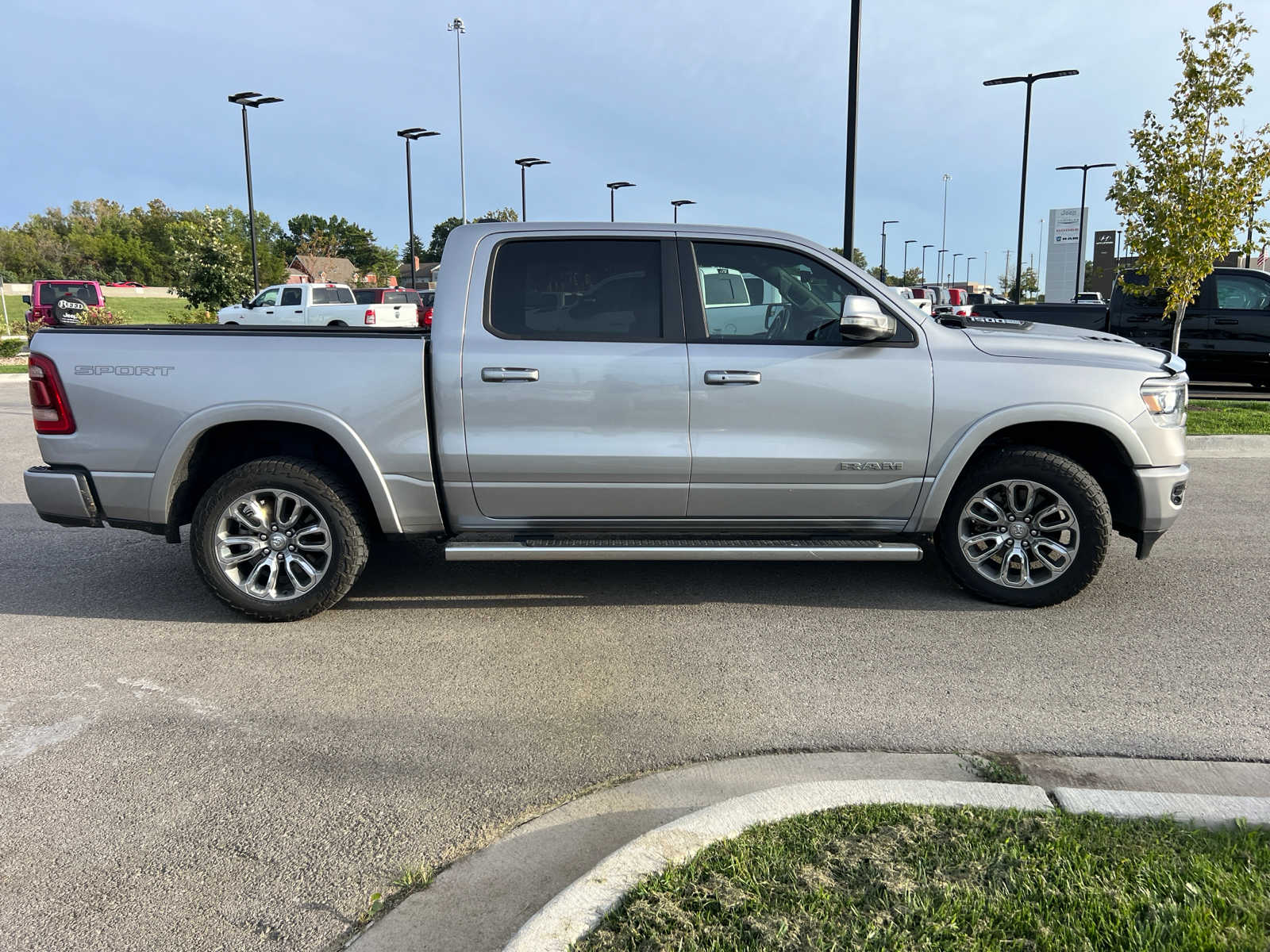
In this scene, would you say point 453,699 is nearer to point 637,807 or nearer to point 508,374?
point 637,807

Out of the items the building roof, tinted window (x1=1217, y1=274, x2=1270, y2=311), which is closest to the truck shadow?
tinted window (x1=1217, y1=274, x2=1270, y2=311)

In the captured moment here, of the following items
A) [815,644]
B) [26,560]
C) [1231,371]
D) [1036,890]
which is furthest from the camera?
[1231,371]

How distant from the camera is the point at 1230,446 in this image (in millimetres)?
10227

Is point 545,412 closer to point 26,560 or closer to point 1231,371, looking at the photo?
point 26,560

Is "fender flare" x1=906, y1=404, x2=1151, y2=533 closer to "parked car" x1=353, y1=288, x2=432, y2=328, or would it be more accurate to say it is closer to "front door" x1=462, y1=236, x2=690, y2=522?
"front door" x1=462, y1=236, x2=690, y2=522

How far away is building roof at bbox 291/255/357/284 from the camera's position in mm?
75750

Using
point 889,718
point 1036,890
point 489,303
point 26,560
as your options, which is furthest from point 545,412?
point 26,560

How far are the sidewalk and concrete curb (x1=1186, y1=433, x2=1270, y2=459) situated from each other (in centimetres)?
767

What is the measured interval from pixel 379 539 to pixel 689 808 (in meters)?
2.88

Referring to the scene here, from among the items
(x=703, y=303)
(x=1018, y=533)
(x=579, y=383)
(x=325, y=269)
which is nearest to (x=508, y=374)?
(x=579, y=383)

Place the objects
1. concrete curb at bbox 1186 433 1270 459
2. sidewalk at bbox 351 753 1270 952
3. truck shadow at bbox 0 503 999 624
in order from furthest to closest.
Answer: concrete curb at bbox 1186 433 1270 459
truck shadow at bbox 0 503 999 624
sidewalk at bbox 351 753 1270 952

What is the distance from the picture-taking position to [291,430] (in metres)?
5.06

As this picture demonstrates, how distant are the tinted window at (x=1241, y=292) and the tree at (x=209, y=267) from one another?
102ft

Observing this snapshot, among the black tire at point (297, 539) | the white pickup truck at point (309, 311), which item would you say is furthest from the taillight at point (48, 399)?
the white pickup truck at point (309, 311)
